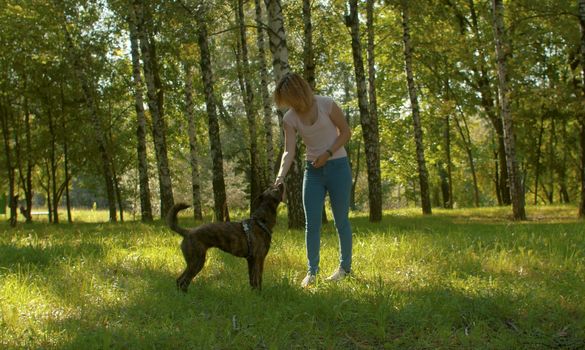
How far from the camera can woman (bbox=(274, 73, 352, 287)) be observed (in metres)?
5.62

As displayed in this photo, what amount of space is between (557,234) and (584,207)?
7.74 m

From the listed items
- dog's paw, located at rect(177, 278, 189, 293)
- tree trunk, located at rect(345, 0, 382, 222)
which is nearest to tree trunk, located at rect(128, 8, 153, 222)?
tree trunk, located at rect(345, 0, 382, 222)

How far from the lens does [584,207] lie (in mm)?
15664

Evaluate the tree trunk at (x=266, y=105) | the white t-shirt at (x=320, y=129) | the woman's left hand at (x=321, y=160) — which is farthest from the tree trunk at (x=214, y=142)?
the woman's left hand at (x=321, y=160)

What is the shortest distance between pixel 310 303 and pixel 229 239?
3.34 feet

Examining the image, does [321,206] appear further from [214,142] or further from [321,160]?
[214,142]

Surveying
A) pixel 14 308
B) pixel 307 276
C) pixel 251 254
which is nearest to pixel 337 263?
pixel 307 276

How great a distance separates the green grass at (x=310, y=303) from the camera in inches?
162

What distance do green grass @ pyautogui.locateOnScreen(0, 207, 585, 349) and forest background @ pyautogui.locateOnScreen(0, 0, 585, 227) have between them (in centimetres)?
431

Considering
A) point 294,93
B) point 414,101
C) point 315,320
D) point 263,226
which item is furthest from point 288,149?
point 414,101

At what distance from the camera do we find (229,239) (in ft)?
16.8

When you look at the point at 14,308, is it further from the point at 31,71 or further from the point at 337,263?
the point at 31,71

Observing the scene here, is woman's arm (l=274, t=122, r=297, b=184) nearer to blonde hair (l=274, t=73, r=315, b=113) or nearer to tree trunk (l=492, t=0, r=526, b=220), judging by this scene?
blonde hair (l=274, t=73, r=315, b=113)

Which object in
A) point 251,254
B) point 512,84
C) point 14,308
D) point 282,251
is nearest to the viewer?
point 14,308
